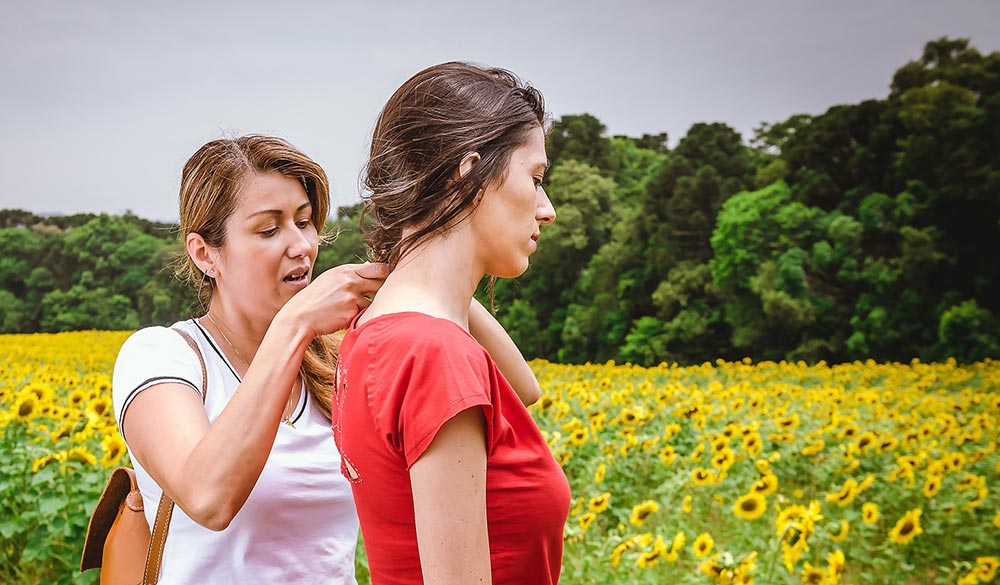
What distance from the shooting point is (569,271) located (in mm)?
23125

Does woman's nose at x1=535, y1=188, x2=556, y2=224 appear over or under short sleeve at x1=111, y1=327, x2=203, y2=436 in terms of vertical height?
over

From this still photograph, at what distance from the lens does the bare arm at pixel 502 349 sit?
5.56 ft

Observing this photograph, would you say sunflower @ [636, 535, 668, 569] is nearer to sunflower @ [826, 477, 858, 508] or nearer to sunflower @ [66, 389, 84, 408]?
sunflower @ [826, 477, 858, 508]

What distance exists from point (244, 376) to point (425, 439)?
719 mm

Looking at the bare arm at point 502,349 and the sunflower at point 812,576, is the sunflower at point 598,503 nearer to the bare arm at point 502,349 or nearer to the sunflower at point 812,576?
the sunflower at point 812,576

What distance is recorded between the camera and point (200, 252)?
1853mm

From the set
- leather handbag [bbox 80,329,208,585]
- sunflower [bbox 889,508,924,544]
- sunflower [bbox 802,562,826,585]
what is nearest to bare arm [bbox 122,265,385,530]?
leather handbag [bbox 80,329,208,585]

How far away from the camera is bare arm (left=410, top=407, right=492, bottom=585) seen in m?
0.99

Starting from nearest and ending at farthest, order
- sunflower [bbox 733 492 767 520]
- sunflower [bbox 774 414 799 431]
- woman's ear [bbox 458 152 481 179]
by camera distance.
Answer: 1. woman's ear [bbox 458 152 481 179]
2. sunflower [bbox 733 492 767 520]
3. sunflower [bbox 774 414 799 431]

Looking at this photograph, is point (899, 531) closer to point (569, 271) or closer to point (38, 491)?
point (38, 491)

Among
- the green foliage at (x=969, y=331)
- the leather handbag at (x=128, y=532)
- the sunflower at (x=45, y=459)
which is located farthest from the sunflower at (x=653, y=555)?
the green foliage at (x=969, y=331)

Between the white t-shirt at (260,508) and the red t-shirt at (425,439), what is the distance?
2.11ft

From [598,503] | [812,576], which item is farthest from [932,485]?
[598,503]

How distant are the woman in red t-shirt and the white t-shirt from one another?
1.90ft
